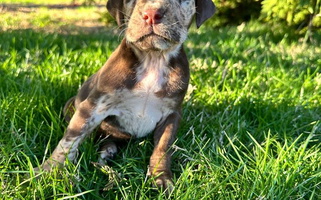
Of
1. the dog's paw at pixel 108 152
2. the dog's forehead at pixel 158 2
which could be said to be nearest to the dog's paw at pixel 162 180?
the dog's paw at pixel 108 152

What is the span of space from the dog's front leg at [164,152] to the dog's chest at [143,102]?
58 mm

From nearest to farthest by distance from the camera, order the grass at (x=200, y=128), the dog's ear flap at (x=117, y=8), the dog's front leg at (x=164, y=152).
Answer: the grass at (x=200, y=128)
the dog's front leg at (x=164, y=152)
the dog's ear flap at (x=117, y=8)

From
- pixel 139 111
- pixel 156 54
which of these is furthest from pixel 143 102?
pixel 156 54

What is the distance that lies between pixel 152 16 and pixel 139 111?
27.1 inches

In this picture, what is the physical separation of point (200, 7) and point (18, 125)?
1517 mm

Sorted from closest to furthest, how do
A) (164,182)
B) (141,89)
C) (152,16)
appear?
(152,16) → (164,182) → (141,89)

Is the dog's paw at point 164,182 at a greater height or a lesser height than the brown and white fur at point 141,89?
lesser

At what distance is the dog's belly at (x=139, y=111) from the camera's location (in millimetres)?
2750

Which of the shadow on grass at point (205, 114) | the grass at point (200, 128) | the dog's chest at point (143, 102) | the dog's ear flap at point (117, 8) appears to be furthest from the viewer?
the shadow on grass at point (205, 114)

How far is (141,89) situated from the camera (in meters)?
2.73

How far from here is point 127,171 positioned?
2715 mm

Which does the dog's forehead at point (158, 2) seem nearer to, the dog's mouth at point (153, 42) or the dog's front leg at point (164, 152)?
the dog's mouth at point (153, 42)

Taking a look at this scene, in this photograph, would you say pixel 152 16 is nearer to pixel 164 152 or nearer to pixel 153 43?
pixel 153 43

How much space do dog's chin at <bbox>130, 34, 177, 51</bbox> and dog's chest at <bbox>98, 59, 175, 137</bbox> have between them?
0.27m
